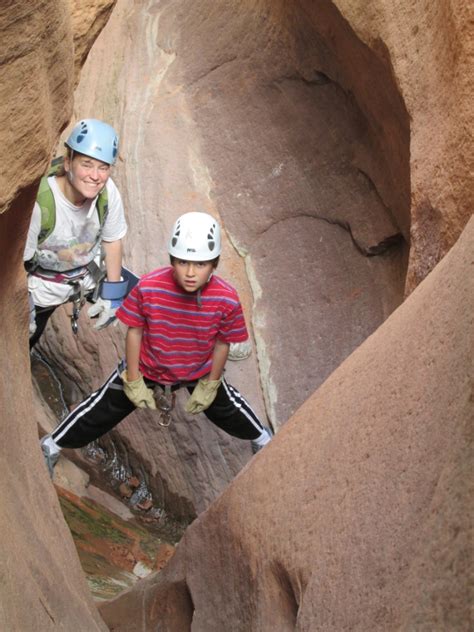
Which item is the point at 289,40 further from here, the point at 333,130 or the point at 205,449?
the point at 205,449

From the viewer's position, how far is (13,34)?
211cm

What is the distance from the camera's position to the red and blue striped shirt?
4.22 metres

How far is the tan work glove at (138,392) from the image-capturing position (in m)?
4.43

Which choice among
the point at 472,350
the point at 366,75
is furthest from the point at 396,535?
the point at 366,75

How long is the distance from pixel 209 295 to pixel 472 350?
225 cm

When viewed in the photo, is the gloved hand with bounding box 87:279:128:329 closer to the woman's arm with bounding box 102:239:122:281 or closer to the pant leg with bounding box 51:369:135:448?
the woman's arm with bounding box 102:239:122:281

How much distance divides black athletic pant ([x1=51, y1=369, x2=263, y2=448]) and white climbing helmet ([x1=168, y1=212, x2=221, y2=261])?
0.67 metres

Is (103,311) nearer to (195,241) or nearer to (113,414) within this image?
(113,414)

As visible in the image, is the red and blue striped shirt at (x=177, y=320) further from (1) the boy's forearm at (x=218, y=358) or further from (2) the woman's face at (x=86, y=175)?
(2) the woman's face at (x=86, y=175)

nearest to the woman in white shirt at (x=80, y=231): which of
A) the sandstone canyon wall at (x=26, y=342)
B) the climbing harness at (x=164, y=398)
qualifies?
the climbing harness at (x=164, y=398)

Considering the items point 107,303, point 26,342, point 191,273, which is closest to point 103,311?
point 107,303

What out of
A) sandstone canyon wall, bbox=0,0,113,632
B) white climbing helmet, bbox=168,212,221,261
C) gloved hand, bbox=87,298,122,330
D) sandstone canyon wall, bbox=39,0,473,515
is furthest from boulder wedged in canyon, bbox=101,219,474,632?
sandstone canyon wall, bbox=39,0,473,515

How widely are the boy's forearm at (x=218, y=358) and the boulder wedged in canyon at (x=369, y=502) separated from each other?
0.98 metres

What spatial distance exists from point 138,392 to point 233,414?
57 centimetres
